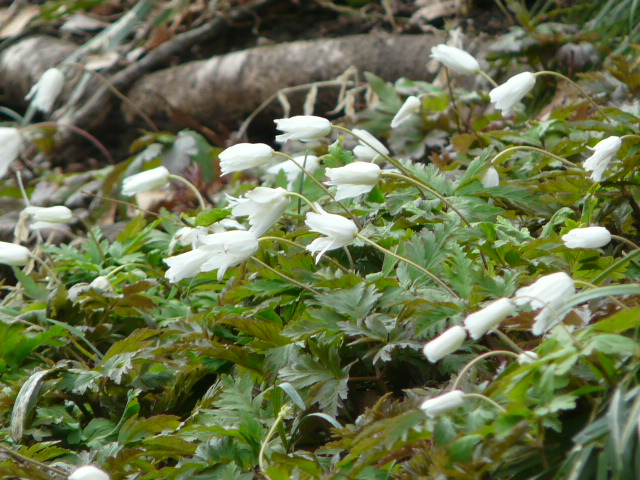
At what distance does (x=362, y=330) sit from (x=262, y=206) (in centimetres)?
33

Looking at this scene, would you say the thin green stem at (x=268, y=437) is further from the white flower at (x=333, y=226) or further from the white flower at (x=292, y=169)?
the white flower at (x=292, y=169)

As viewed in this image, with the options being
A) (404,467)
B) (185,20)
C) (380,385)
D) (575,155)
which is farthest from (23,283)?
(185,20)

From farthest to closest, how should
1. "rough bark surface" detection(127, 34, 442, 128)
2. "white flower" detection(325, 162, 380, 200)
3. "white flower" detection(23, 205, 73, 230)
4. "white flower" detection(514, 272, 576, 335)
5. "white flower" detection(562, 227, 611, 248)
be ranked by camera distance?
"rough bark surface" detection(127, 34, 442, 128) < "white flower" detection(23, 205, 73, 230) < "white flower" detection(325, 162, 380, 200) < "white flower" detection(562, 227, 611, 248) < "white flower" detection(514, 272, 576, 335)

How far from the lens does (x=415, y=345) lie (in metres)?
1.29

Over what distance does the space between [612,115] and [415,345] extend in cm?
108

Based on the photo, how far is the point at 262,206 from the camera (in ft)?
4.65

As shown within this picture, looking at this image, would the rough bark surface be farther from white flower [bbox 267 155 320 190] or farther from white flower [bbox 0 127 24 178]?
white flower [bbox 267 155 320 190]

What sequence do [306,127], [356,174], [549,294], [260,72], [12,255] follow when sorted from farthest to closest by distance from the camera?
1. [260,72]
2. [12,255]
3. [306,127]
4. [356,174]
5. [549,294]

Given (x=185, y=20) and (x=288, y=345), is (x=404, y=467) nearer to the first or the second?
(x=288, y=345)

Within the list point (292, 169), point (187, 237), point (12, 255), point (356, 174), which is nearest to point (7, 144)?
point (12, 255)

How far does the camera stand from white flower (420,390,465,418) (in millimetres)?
968

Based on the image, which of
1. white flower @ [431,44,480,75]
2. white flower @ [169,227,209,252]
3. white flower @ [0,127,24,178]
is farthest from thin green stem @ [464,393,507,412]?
white flower @ [0,127,24,178]

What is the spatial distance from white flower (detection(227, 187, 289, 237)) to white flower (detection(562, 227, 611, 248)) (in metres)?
0.56

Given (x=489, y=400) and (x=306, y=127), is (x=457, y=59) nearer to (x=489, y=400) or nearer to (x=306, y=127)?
(x=306, y=127)
